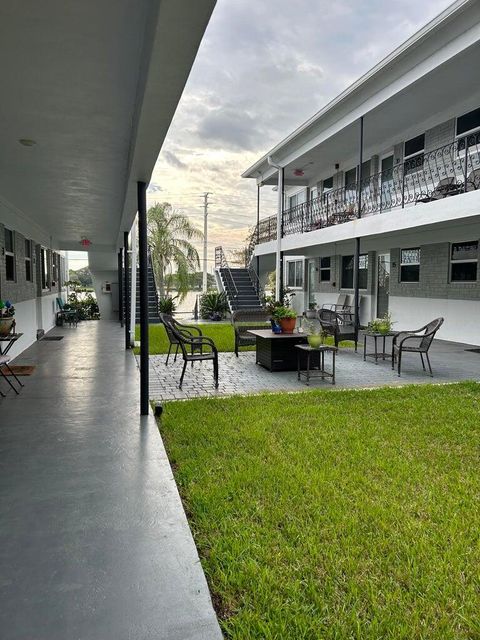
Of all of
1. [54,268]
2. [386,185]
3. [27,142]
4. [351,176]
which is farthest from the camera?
[54,268]

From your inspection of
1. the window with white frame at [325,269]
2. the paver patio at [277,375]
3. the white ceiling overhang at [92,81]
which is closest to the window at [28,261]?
the paver patio at [277,375]

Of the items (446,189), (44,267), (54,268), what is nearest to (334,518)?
(446,189)

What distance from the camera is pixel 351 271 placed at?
1709 cm

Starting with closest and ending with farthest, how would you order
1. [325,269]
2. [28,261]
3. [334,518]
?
1. [334,518]
2. [28,261]
3. [325,269]

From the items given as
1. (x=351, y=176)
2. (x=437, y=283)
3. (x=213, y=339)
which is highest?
(x=351, y=176)

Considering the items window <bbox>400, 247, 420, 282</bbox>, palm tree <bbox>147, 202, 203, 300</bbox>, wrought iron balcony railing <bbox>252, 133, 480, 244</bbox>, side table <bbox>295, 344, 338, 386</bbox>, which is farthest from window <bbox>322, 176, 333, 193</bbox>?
side table <bbox>295, 344, 338, 386</bbox>

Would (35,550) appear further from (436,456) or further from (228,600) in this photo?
(436,456)

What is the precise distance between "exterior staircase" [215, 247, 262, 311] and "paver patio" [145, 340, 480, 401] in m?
8.52

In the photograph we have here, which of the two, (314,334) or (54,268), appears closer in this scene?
(314,334)

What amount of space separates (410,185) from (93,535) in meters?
12.5

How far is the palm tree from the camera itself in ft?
69.8

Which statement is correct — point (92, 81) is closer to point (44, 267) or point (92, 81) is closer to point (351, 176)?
point (44, 267)

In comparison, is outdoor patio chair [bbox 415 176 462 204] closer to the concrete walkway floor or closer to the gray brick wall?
the gray brick wall

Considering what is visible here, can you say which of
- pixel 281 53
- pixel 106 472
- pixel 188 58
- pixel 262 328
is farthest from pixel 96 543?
pixel 281 53
